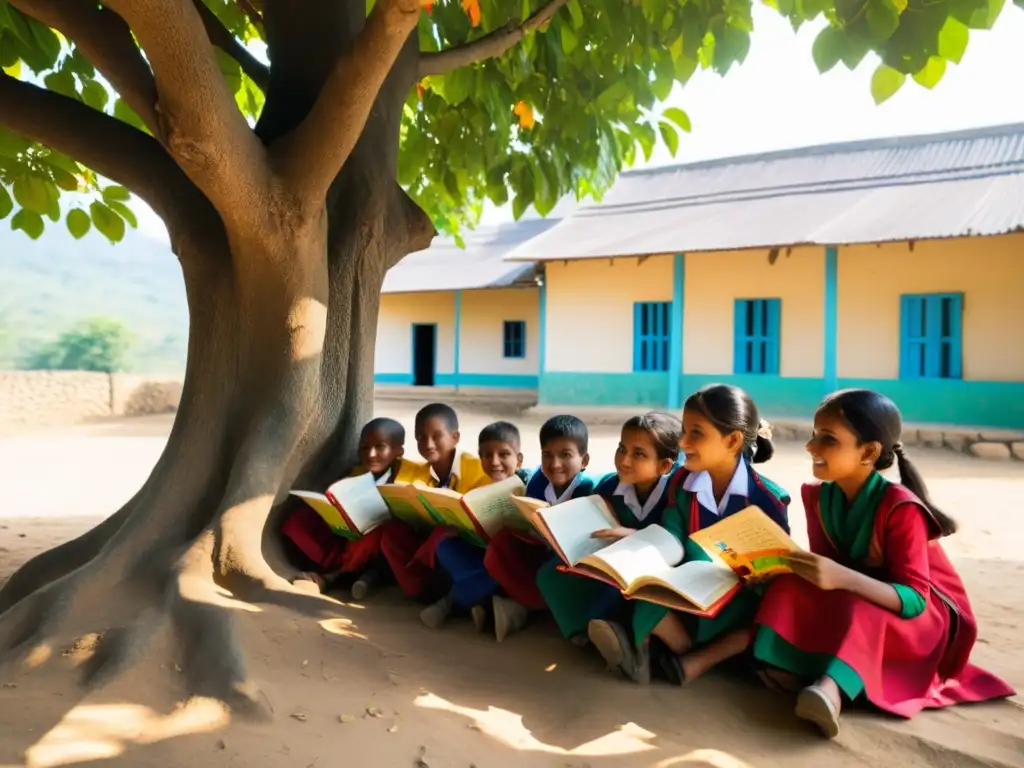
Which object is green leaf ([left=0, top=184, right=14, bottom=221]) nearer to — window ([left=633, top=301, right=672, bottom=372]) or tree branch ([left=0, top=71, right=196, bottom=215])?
tree branch ([left=0, top=71, right=196, bottom=215])

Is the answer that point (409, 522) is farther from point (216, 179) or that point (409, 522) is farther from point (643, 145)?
point (643, 145)

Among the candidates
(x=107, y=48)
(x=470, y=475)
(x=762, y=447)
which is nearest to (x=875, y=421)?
(x=762, y=447)

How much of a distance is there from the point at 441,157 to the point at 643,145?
4.82 feet

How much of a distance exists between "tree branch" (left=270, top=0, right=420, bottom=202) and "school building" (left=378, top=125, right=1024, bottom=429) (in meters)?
10.4

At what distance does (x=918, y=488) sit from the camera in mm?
2619

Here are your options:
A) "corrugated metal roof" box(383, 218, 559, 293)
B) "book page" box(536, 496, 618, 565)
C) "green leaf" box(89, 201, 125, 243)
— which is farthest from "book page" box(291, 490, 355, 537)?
"corrugated metal roof" box(383, 218, 559, 293)

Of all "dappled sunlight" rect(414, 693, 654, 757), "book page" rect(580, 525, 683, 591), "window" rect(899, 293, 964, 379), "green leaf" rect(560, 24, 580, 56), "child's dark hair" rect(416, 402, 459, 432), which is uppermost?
"green leaf" rect(560, 24, 580, 56)

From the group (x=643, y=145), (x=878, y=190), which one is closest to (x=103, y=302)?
(x=878, y=190)

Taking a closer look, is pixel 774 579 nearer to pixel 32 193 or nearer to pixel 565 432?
pixel 565 432

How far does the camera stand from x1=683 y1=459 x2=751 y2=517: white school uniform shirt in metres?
2.79

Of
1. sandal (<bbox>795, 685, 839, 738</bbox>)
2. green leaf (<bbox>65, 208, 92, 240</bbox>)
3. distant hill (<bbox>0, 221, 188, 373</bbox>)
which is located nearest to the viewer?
sandal (<bbox>795, 685, 839, 738</bbox>)

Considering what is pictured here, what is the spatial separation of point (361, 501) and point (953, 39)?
276cm

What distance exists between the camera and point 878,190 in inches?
555

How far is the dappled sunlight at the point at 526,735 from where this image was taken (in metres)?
2.23
